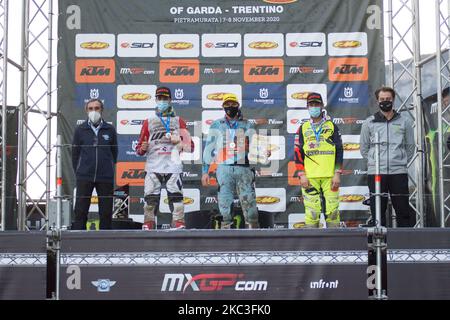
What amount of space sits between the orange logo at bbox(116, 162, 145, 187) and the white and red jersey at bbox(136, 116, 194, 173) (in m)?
0.46

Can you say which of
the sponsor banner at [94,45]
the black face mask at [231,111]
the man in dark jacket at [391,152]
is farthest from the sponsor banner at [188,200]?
the sponsor banner at [94,45]

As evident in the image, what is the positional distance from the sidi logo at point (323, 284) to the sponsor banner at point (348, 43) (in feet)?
13.8

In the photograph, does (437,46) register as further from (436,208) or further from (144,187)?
(144,187)

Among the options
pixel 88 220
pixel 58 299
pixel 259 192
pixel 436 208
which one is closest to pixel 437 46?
pixel 436 208

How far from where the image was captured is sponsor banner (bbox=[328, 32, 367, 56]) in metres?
10.3

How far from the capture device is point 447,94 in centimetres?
965

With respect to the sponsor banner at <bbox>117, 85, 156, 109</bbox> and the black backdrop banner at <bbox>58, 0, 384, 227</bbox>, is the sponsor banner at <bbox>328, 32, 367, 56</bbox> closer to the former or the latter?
the black backdrop banner at <bbox>58, 0, 384, 227</bbox>

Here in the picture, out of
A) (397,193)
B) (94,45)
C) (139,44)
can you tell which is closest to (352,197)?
(397,193)

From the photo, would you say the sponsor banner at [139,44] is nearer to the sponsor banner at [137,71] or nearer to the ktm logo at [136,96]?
the sponsor banner at [137,71]

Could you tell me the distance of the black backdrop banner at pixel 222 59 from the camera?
10.3 meters

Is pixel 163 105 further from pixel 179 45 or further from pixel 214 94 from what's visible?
pixel 179 45

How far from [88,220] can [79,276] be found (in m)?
1.50

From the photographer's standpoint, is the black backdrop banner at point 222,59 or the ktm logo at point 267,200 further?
the black backdrop banner at point 222,59

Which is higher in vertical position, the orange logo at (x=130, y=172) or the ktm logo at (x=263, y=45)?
the ktm logo at (x=263, y=45)
